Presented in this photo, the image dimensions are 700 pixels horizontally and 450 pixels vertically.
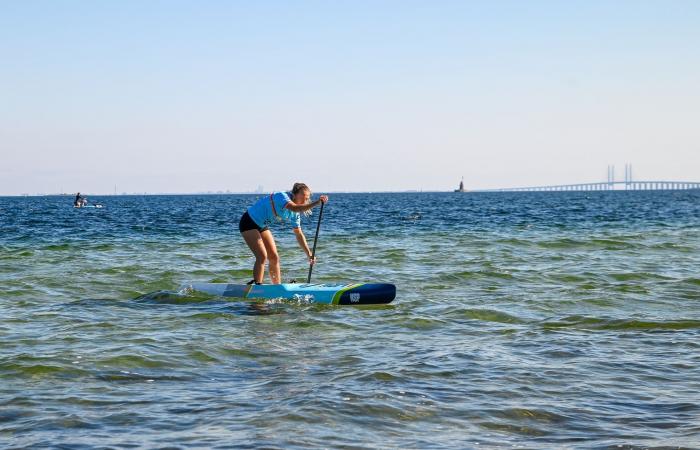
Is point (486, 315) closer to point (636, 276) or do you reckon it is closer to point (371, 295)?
point (371, 295)

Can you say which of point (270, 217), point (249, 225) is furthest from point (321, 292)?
point (249, 225)

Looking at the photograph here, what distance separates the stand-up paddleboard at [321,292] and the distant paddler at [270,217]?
10.5 inches

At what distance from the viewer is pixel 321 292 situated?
1374 cm

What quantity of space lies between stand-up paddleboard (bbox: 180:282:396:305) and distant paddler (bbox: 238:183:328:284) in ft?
0.88

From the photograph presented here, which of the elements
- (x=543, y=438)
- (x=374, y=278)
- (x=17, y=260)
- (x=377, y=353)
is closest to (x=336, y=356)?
(x=377, y=353)

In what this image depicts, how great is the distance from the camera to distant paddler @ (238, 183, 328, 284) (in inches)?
529

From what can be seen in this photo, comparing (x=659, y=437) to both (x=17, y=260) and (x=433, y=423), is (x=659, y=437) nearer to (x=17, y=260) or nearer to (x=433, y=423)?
(x=433, y=423)

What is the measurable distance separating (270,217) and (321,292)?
156 centimetres

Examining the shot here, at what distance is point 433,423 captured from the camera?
673 centimetres

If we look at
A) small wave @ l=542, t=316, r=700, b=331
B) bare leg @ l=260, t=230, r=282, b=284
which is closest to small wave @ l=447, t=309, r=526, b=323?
small wave @ l=542, t=316, r=700, b=331

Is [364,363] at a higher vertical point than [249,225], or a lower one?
lower

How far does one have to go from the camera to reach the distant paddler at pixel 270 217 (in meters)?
13.4

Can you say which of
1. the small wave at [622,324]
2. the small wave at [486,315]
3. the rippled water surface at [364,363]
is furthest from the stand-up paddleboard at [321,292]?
the small wave at [622,324]

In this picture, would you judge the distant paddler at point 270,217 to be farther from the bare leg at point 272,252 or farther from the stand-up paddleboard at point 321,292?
the stand-up paddleboard at point 321,292
